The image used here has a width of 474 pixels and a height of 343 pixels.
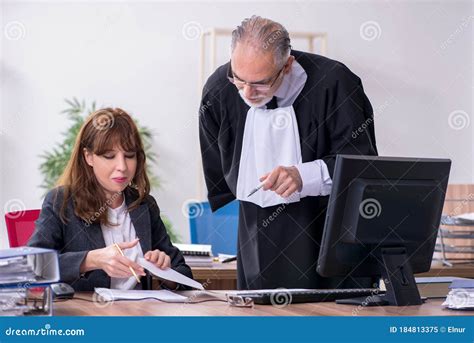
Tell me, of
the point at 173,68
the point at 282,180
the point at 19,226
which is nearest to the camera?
the point at 282,180

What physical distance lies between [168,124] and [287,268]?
157 inches

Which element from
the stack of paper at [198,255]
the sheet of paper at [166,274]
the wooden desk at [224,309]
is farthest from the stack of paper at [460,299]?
the stack of paper at [198,255]

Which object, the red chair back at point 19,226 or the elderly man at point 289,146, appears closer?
the elderly man at point 289,146

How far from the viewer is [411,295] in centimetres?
219

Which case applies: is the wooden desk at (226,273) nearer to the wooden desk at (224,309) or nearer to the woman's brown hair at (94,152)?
the woman's brown hair at (94,152)

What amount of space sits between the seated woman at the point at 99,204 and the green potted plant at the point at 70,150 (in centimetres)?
364

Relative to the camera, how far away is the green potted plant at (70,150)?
6219mm

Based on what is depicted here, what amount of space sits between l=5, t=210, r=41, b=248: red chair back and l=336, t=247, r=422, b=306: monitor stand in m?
1.59

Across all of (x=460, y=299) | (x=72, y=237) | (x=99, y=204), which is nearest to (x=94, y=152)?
(x=99, y=204)

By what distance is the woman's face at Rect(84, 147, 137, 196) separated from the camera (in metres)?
2.52

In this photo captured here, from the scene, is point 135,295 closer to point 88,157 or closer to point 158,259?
point 158,259

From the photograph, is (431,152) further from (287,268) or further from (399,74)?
(287,268)

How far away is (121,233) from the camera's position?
2.61 meters

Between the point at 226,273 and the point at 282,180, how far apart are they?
1.09 m
